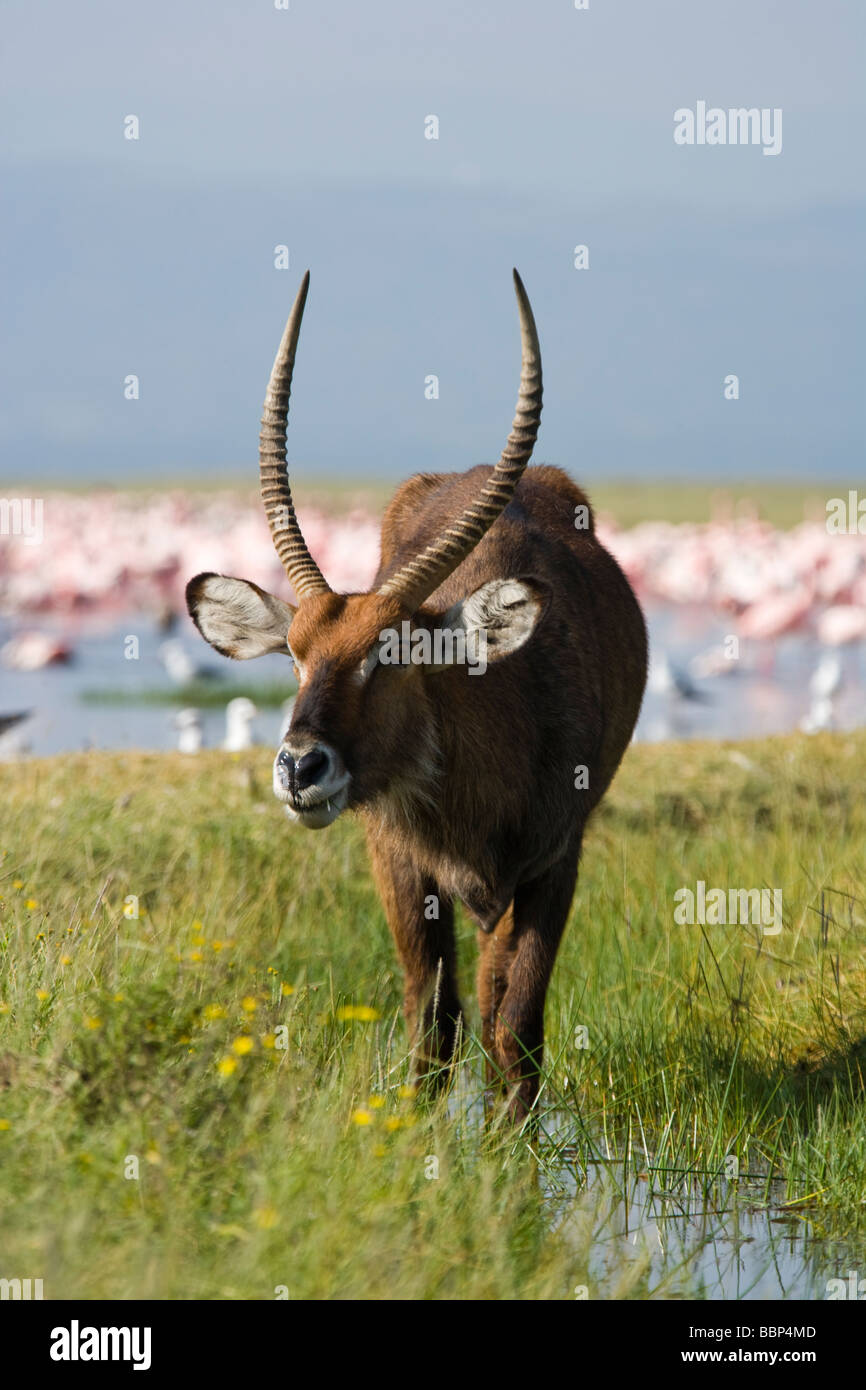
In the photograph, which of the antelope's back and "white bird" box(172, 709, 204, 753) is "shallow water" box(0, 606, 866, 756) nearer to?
"white bird" box(172, 709, 204, 753)

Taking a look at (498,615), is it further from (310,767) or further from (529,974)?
(529,974)

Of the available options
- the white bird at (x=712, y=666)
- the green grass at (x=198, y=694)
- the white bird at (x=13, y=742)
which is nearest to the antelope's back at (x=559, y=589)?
the white bird at (x=13, y=742)

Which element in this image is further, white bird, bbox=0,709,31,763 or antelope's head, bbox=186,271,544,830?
white bird, bbox=0,709,31,763

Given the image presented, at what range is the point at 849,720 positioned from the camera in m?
14.6

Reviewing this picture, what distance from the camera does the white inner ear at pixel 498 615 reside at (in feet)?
14.9

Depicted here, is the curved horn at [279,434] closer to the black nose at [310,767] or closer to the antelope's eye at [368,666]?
the antelope's eye at [368,666]

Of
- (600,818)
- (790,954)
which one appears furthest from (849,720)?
(790,954)

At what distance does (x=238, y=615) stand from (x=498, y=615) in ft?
2.48

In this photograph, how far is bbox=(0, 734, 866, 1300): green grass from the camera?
337 cm

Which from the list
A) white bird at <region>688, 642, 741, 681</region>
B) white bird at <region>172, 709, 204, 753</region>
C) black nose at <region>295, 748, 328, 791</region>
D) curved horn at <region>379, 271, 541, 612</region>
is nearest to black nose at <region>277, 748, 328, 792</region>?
black nose at <region>295, 748, 328, 791</region>

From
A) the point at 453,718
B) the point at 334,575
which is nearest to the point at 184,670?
the point at 334,575

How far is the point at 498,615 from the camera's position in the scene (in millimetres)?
4621

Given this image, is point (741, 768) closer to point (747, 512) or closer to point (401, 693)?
point (401, 693)
